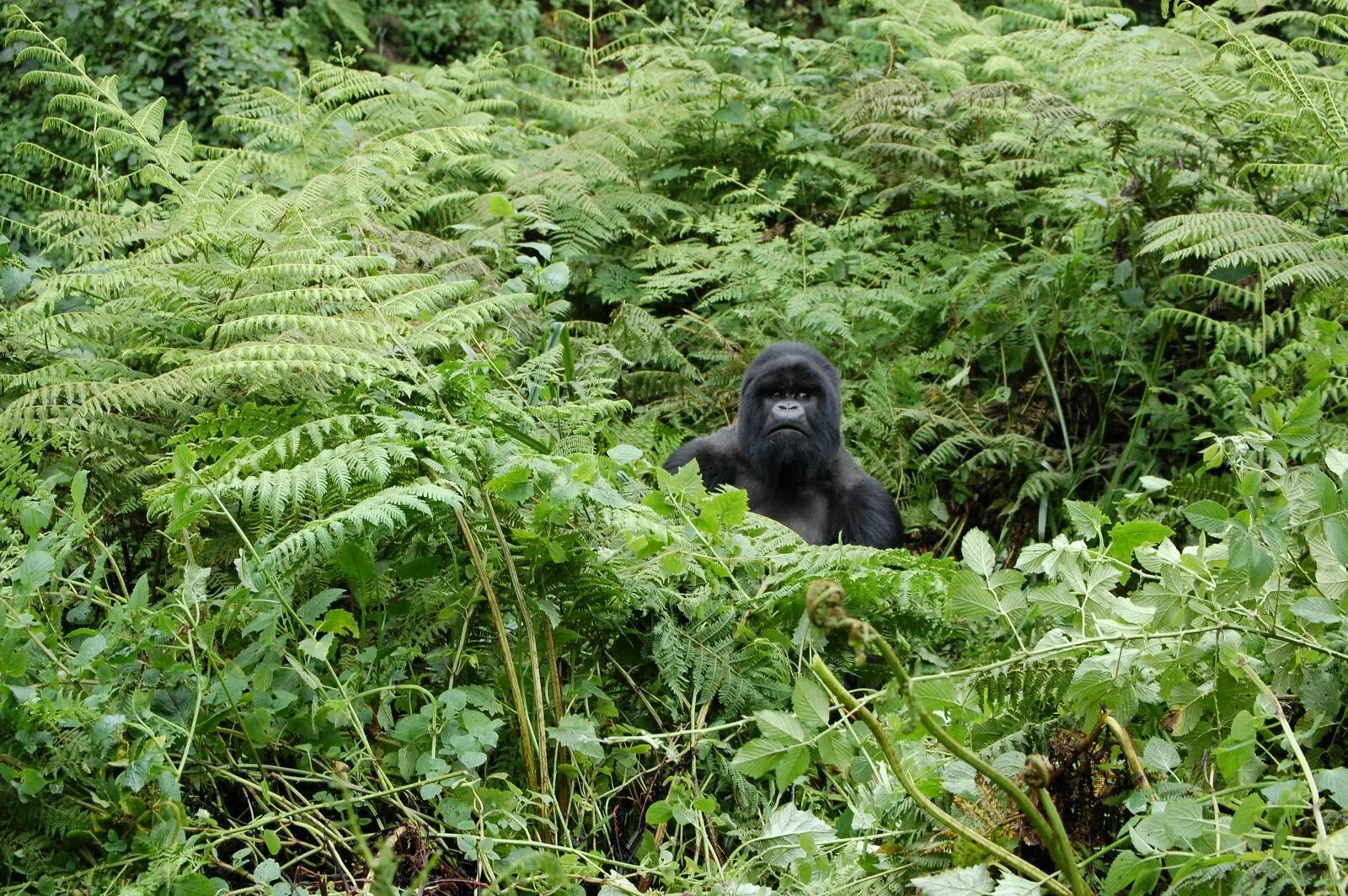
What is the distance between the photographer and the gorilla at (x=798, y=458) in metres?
4.23

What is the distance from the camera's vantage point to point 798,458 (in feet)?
13.9

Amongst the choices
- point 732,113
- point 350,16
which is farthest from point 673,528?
point 350,16

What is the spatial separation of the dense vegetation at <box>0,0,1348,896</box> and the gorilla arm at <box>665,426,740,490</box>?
0.14 m

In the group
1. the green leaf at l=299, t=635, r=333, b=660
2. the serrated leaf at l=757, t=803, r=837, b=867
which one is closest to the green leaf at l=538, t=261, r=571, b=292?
the green leaf at l=299, t=635, r=333, b=660

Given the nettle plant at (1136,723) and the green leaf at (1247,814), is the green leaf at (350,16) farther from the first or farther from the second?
the green leaf at (1247,814)

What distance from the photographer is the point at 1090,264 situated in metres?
4.64

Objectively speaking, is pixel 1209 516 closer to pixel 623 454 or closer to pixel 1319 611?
pixel 1319 611

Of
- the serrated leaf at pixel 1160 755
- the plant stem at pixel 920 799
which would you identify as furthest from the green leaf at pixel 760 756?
the serrated leaf at pixel 1160 755

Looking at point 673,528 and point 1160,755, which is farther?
point 673,528

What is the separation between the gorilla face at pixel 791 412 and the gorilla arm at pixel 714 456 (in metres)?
0.09

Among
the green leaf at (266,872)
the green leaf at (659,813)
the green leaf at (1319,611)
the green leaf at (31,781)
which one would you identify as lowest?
the green leaf at (266,872)

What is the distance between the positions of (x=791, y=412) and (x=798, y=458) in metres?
0.17

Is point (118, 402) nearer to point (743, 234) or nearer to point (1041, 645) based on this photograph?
point (1041, 645)

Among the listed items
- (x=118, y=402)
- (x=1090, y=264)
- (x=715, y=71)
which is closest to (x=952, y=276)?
(x=1090, y=264)
